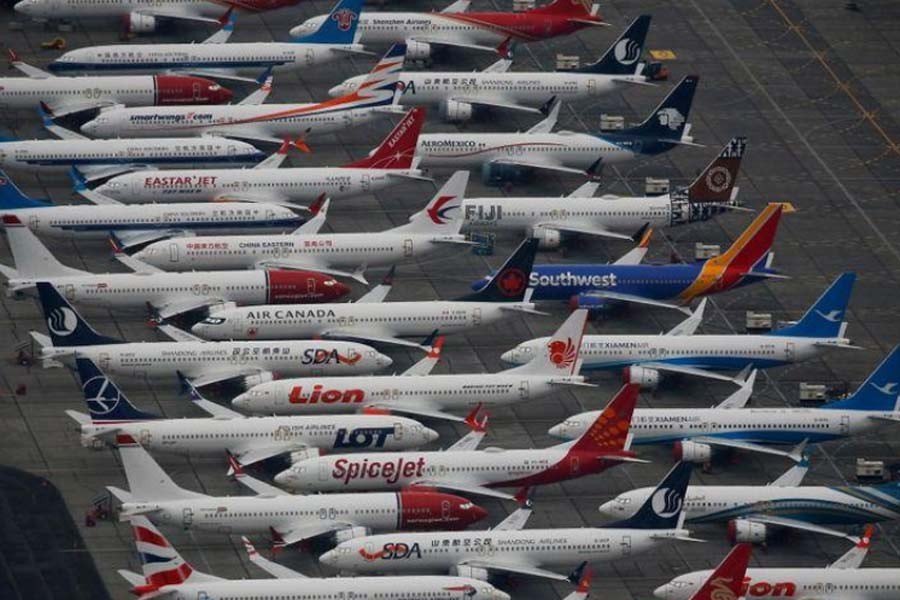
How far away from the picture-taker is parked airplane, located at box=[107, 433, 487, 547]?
19400 cm

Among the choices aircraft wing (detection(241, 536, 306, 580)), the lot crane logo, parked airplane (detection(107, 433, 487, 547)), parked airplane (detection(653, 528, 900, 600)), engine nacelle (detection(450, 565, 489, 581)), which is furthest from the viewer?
parked airplane (detection(107, 433, 487, 547))

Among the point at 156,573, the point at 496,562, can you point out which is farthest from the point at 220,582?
the point at 496,562

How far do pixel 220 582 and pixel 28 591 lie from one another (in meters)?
12.3

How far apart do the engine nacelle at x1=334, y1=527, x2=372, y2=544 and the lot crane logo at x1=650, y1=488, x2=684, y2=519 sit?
57.3 feet

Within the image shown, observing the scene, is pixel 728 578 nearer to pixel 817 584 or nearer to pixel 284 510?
pixel 817 584

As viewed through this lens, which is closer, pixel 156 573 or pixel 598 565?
pixel 156 573

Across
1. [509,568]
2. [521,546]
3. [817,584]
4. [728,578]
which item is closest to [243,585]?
[509,568]

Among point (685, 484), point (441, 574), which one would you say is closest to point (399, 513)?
point (441, 574)

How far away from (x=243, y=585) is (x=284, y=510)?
10680 millimetres

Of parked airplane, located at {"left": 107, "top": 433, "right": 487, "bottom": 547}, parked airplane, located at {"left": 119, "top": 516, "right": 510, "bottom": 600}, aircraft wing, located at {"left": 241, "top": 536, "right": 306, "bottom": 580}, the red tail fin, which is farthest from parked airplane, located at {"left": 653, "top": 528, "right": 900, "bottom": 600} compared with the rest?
aircraft wing, located at {"left": 241, "top": 536, "right": 306, "bottom": 580}

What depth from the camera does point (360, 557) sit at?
192625 mm

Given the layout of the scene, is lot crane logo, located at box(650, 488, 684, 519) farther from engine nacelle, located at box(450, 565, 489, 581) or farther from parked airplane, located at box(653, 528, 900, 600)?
engine nacelle, located at box(450, 565, 489, 581)

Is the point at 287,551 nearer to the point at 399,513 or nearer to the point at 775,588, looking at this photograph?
the point at 399,513

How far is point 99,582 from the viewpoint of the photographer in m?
192
